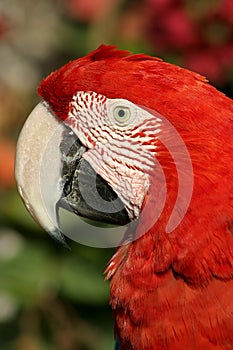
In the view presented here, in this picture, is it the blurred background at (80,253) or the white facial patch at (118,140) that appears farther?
the blurred background at (80,253)

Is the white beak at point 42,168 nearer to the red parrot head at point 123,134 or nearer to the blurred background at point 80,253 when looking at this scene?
the red parrot head at point 123,134

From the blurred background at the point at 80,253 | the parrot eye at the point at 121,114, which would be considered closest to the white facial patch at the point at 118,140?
the parrot eye at the point at 121,114

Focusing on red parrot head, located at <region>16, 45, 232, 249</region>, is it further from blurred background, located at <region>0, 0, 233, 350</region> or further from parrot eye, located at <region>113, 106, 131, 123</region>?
blurred background, located at <region>0, 0, 233, 350</region>

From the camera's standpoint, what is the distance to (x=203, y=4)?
8.01 ft

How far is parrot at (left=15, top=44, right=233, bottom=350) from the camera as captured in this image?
136cm

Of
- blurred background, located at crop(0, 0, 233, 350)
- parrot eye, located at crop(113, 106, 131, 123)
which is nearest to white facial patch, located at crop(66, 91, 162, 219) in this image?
parrot eye, located at crop(113, 106, 131, 123)

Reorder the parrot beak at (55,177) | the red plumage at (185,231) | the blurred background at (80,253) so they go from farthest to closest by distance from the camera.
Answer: the blurred background at (80,253), the parrot beak at (55,177), the red plumage at (185,231)

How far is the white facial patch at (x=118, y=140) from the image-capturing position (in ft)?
4.67

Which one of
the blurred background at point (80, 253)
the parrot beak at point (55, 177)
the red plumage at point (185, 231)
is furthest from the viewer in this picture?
the blurred background at point (80, 253)

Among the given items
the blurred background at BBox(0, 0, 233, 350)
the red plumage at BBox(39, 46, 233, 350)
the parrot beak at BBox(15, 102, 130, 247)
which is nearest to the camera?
the red plumage at BBox(39, 46, 233, 350)

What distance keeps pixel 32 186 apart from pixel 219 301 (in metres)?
0.43

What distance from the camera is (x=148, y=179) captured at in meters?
1.44

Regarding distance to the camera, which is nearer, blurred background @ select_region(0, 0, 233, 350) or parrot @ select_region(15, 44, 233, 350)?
parrot @ select_region(15, 44, 233, 350)

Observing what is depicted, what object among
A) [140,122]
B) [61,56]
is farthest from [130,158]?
[61,56]
